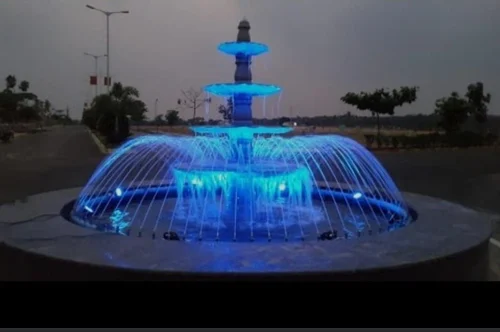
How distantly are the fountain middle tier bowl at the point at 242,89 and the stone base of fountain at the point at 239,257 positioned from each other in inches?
131

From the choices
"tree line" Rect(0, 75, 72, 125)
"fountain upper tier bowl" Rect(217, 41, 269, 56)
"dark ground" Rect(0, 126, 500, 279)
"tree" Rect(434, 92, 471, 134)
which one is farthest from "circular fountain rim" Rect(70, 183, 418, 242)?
"tree line" Rect(0, 75, 72, 125)

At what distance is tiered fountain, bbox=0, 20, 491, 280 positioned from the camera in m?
4.18

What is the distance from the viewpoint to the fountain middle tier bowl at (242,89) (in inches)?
314

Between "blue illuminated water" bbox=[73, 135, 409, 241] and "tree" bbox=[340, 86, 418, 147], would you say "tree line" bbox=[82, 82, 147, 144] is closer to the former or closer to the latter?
"tree" bbox=[340, 86, 418, 147]

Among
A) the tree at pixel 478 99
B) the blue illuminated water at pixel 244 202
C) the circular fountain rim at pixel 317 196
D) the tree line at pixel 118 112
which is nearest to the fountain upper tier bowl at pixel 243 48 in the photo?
the blue illuminated water at pixel 244 202

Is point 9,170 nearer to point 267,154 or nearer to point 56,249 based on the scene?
point 267,154

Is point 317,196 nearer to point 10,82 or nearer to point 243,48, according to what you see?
point 243,48

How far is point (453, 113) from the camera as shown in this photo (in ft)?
119

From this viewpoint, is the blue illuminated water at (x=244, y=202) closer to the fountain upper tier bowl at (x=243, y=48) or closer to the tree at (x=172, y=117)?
the fountain upper tier bowl at (x=243, y=48)

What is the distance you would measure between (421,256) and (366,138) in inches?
1200

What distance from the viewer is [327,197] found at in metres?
9.69

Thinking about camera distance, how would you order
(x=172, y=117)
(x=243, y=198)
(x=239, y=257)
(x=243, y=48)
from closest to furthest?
(x=239, y=257), (x=243, y=198), (x=243, y=48), (x=172, y=117)

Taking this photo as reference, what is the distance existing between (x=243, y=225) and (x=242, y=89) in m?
2.22

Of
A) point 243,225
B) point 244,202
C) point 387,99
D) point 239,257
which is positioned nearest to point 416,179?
point 244,202
